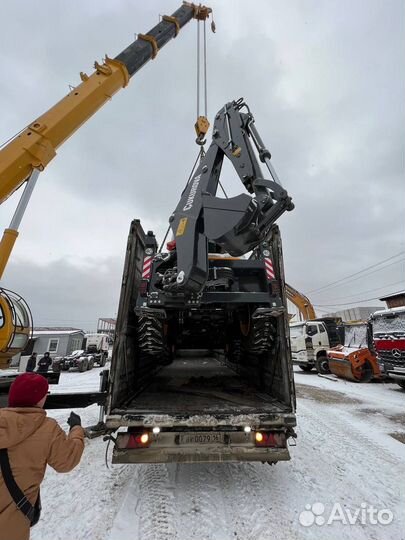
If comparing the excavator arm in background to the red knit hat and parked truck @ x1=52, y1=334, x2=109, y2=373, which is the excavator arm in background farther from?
parked truck @ x1=52, y1=334, x2=109, y2=373

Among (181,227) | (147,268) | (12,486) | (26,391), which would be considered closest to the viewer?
(12,486)

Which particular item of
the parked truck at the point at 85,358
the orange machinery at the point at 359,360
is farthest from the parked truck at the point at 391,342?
the parked truck at the point at 85,358

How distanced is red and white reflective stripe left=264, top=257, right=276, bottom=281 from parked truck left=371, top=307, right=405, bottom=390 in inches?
259

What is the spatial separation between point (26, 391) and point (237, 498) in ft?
7.22

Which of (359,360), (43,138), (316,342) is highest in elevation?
(43,138)

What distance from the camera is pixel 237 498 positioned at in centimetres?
240

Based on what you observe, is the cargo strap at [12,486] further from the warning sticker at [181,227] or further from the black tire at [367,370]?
the black tire at [367,370]

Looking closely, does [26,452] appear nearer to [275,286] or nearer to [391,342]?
[275,286]

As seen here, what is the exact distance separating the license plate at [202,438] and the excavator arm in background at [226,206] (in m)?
1.41

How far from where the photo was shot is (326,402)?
20.8 ft

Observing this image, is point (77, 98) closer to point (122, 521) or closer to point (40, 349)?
point (122, 521)

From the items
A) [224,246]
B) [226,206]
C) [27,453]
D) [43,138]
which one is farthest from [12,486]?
[43,138]

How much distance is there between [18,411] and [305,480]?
2.93m

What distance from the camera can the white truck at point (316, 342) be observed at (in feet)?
39.6
